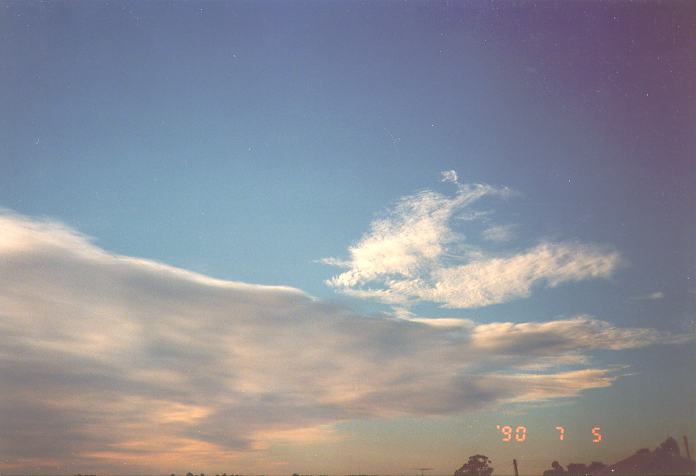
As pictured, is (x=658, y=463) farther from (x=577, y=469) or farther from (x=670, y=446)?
(x=577, y=469)

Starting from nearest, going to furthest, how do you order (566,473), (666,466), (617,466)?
(666,466)
(617,466)
(566,473)

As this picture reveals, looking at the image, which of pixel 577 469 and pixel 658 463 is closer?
pixel 658 463

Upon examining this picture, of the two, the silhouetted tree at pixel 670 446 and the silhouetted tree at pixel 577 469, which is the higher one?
the silhouetted tree at pixel 670 446

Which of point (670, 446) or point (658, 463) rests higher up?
point (670, 446)

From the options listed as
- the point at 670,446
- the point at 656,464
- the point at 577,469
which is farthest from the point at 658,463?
the point at 577,469

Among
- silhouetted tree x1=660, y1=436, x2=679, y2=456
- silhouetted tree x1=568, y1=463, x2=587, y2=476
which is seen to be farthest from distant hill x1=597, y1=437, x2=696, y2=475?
silhouetted tree x1=568, y1=463, x2=587, y2=476

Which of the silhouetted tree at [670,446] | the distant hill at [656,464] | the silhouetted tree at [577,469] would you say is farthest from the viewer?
the silhouetted tree at [577,469]

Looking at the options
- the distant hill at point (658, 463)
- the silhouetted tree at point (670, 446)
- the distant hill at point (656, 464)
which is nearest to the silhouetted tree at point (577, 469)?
the distant hill at point (656, 464)

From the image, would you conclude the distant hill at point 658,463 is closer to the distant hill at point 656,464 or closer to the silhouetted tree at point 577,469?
the distant hill at point 656,464

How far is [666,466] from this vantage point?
203 feet

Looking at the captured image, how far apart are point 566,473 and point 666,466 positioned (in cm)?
1491

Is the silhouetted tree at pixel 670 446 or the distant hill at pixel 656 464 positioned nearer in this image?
the distant hill at pixel 656 464

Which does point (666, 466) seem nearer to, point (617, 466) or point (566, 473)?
point (617, 466)

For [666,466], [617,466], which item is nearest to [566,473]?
[617,466]
